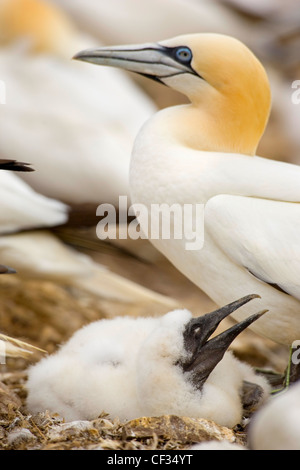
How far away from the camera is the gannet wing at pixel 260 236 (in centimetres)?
252

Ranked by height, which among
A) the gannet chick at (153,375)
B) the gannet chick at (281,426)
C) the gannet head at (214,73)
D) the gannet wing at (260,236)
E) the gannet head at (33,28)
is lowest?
the gannet chick at (281,426)

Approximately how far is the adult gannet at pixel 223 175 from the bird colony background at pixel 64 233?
44 centimetres

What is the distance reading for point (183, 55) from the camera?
291 centimetres

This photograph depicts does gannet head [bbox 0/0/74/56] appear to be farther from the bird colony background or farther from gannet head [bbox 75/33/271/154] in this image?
gannet head [bbox 75/33/271/154]

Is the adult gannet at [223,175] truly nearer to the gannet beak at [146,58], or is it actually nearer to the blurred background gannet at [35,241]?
the gannet beak at [146,58]

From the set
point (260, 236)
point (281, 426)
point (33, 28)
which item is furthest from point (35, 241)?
point (281, 426)

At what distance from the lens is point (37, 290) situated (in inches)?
162

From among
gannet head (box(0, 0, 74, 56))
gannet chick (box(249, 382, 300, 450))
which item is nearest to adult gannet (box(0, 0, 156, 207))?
gannet head (box(0, 0, 74, 56))

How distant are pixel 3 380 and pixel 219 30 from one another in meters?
3.67

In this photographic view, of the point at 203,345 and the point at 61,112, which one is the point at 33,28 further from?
the point at 203,345

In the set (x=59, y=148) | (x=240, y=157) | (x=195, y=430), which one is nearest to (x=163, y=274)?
(x=59, y=148)

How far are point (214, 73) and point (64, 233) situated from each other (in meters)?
0.86

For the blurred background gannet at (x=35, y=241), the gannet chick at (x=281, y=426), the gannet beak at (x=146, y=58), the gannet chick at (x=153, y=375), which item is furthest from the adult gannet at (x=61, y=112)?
the gannet chick at (x=281, y=426)

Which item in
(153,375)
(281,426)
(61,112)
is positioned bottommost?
(281,426)
